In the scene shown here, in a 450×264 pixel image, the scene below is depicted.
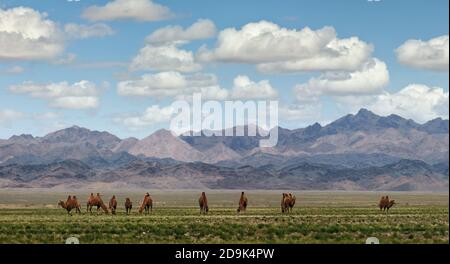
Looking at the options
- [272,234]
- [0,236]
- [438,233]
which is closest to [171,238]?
[272,234]

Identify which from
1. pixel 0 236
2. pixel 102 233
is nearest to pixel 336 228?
pixel 102 233

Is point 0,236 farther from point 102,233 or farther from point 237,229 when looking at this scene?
point 237,229

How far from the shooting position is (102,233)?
40.1m

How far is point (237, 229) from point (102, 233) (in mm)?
7332

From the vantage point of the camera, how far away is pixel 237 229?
4294cm

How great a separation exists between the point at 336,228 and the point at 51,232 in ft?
49.4
